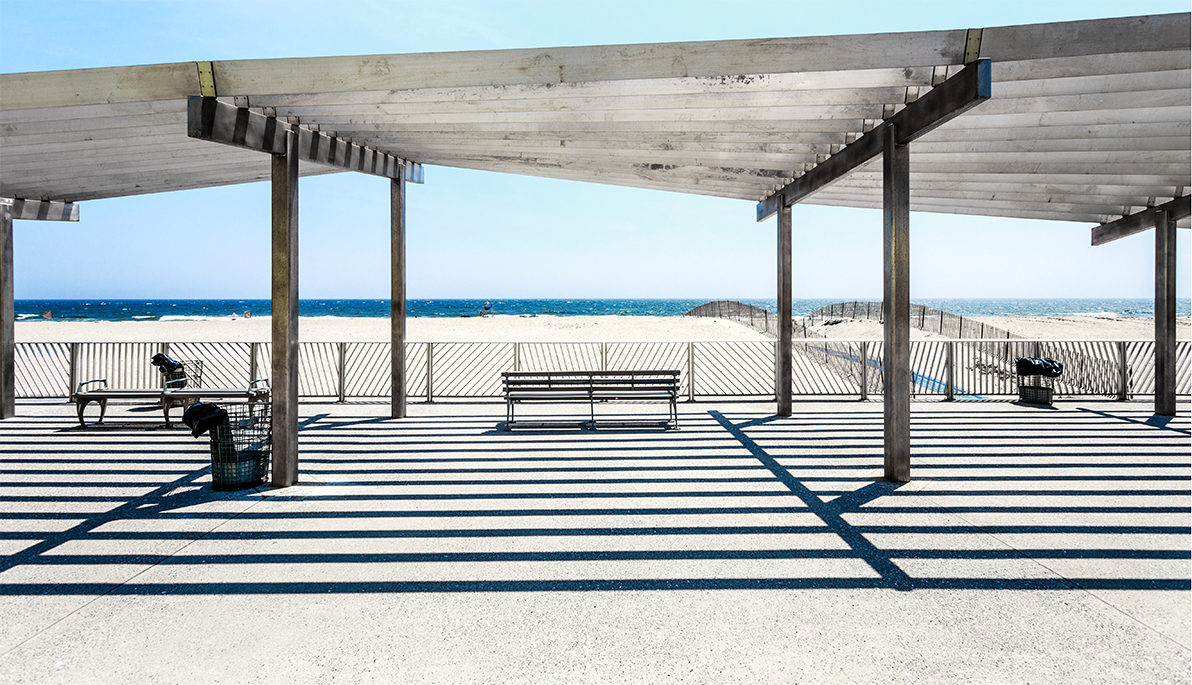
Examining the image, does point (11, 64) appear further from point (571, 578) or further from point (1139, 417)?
point (1139, 417)

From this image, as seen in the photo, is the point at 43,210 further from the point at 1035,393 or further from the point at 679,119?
the point at 1035,393

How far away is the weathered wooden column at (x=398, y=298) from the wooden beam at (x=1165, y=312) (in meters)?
10.8

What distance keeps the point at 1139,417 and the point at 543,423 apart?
28.0 feet

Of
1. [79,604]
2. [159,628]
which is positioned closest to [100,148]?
[79,604]

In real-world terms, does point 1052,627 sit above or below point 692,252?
below

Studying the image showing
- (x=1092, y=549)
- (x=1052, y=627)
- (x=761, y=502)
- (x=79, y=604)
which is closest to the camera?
(x=1052, y=627)

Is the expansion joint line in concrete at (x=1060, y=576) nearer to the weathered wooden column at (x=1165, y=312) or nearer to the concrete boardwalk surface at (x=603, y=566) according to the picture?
the concrete boardwalk surface at (x=603, y=566)

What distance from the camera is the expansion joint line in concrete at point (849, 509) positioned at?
3552 mm

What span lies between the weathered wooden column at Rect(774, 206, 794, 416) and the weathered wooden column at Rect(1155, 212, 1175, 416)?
536 centimetres

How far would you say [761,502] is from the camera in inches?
194

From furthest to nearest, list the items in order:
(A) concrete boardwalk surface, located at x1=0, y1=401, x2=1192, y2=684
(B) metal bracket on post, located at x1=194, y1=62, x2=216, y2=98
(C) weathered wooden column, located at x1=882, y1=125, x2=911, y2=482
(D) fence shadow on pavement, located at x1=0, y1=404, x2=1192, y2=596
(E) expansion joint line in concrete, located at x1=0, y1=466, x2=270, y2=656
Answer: (C) weathered wooden column, located at x1=882, y1=125, x2=911, y2=482
(B) metal bracket on post, located at x1=194, y1=62, x2=216, y2=98
(D) fence shadow on pavement, located at x1=0, y1=404, x2=1192, y2=596
(E) expansion joint line in concrete, located at x1=0, y1=466, x2=270, y2=656
(A) concrete boardwalk surface, located at x1=0, y1=401, x2=1192, y2=684

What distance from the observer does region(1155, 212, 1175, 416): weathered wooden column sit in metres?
9.13

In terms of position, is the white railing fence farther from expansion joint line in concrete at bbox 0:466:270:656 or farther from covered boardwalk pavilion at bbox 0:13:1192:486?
expansion joint line in concrete at bbox 0:466:270:656

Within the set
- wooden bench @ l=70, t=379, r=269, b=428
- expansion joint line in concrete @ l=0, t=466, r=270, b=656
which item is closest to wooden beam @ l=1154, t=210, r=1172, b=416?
expansion joint line in concrete @ l=0, t=466, r=270, b=656
